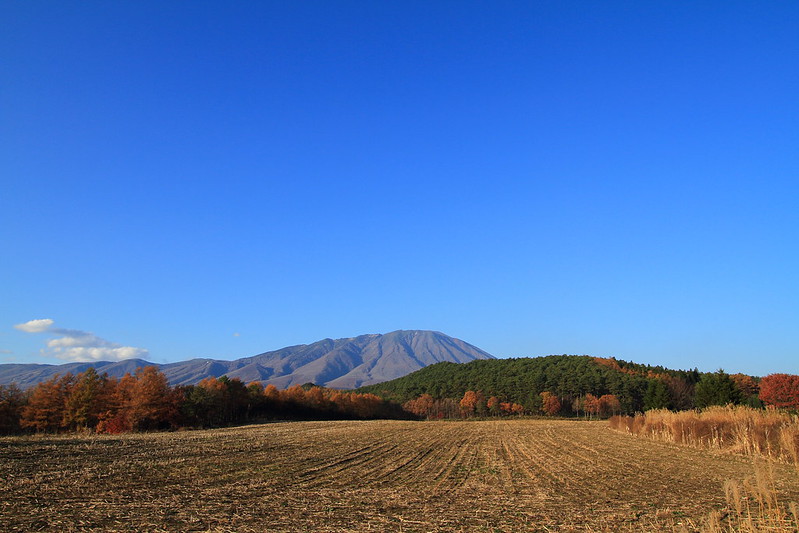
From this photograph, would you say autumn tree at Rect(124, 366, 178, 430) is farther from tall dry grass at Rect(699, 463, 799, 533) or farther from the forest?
tall dry grass at Rect(699, 463, 799, 533)

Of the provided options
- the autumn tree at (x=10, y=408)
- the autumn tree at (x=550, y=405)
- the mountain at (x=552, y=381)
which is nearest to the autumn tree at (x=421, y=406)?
the mountain at (x=552, y=381)

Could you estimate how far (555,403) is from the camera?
14075 centimetres

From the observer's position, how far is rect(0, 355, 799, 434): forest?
228 feet

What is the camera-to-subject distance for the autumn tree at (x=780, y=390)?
10900 cm

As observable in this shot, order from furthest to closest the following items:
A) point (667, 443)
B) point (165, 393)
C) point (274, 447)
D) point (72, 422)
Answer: point (165, 393) → point (72, 422) → point (667, 443) → point (274, 447)

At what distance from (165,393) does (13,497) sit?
69.6 meters

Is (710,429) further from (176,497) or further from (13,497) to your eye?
(13,497)

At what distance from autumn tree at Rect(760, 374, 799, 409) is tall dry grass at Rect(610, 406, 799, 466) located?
90.1m

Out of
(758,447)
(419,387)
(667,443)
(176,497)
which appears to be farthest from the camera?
(419,387)

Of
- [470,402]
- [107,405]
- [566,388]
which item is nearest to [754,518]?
[107,405]

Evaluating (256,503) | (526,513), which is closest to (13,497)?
(256,503)

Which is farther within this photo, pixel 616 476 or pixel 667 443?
pixel 667 443

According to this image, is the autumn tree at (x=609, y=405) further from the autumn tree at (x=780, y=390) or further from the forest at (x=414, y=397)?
the autumn tree at (x=780, y=390)

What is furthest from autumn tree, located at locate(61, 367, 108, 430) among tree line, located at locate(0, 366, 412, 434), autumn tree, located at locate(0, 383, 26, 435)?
autumn tree, located at locate(0, 383, 26, 435)
